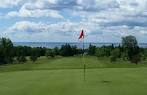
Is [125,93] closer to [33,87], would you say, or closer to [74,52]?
[33,87]

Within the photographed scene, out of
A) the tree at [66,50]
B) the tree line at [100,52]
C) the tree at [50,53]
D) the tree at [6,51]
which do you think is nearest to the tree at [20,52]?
the tree line at [100,52]

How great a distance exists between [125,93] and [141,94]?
2.56 ft

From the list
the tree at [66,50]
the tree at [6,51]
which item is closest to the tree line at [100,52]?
the tree at [6,51]

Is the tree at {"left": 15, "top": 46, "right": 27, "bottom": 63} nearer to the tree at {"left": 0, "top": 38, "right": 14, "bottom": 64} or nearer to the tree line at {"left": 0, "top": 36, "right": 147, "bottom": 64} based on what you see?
the tree line at {"left": 0, "top": 36, "right": 147, "bottom": 64}

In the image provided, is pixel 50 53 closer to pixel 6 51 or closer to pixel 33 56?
pixel 33 56

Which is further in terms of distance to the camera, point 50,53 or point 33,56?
point 50,53

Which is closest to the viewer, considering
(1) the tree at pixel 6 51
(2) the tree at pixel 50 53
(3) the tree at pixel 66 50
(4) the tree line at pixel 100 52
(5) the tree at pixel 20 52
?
(1) the tree at pixel 6 51

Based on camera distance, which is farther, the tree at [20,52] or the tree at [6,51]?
the tree at [20,52]

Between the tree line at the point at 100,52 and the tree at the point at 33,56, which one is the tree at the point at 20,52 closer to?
the tree line at the point at 100,52

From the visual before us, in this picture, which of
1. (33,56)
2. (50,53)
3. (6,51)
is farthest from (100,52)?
(6,51)

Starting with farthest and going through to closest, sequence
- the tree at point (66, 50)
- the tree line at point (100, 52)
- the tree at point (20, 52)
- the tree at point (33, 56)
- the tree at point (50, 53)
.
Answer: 1. the tree at point (66, 50)
2. the tree at point (50, 53)
3. the tree at point (20, 52)
4. the tree at point (33, 56)
5. the tree line at point (100, 52)

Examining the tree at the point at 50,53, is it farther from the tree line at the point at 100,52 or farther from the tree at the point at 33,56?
the tree at the point at 33,56

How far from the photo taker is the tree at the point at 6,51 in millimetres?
93625

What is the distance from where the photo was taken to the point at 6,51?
9625 cm
